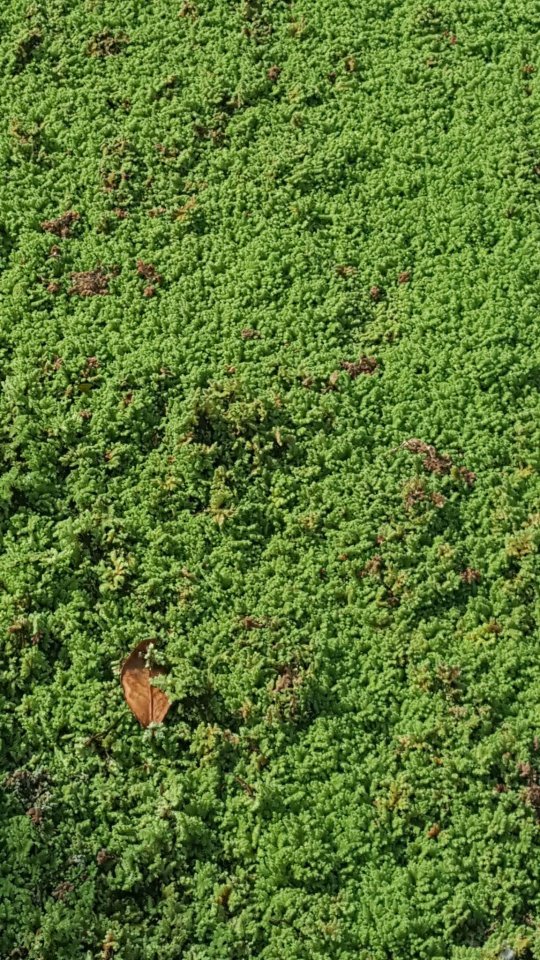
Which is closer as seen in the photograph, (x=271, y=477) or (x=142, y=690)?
(x=142, y=690)

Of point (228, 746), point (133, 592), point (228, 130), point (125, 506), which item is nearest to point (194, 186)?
point (228, 130)

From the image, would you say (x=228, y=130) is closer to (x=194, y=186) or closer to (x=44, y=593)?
(x=194, y=186)

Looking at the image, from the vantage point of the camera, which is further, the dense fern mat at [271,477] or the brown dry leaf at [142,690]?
the brown dry leaf at [142,690]

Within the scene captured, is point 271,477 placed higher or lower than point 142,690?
higher
